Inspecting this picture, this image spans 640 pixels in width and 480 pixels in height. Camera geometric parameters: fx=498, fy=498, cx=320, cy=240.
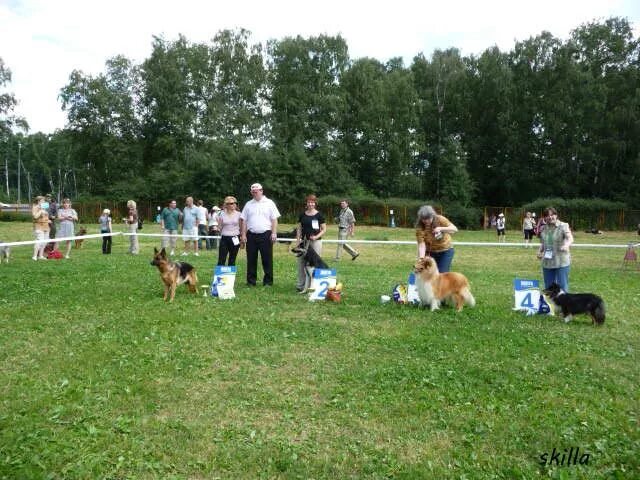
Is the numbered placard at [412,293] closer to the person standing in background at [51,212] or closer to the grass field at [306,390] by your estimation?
the grass field at [306,390]

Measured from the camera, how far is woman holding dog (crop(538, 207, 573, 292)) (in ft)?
23.9

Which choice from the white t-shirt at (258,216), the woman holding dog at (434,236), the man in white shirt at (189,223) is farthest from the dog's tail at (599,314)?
the man in white shirt at (189,223)

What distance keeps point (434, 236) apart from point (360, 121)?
123 ft

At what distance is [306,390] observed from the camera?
4.37 metres

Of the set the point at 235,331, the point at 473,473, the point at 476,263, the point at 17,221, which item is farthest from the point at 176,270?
the point at 17,221

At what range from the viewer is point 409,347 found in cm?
558

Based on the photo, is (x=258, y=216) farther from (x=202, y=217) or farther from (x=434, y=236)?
(x=202, y=217)

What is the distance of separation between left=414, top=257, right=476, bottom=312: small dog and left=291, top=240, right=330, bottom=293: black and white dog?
6.26 ft

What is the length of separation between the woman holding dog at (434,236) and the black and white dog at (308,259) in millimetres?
1903

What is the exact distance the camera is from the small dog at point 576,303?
670 centimetres

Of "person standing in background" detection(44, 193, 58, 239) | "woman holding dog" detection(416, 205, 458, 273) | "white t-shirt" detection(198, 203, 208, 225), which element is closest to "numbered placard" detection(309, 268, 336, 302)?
"woman holding dog" detection(416, 205, 458, 273)

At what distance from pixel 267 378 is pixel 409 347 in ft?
5.77

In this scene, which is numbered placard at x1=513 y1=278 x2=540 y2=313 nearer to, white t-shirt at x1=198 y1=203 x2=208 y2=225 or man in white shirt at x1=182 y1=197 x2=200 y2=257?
man in white shirt at x1=182 y1=197 x2=200 y2=257

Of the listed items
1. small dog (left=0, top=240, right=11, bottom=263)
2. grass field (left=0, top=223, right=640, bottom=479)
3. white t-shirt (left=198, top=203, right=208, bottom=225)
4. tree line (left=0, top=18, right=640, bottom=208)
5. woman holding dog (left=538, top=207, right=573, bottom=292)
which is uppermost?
tree line (left=0, top=18, right=640, bottom=208)
